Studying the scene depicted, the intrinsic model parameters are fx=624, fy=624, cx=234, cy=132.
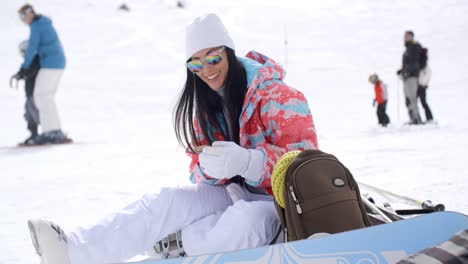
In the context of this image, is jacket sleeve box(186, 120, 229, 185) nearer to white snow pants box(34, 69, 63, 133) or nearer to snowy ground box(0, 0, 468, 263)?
snowy ground box(0, 0, 468, 263)

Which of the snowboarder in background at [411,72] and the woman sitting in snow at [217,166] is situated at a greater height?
the woman sitting in snow at [217,166]

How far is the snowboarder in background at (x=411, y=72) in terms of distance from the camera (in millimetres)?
9648

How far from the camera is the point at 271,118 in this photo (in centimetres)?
245

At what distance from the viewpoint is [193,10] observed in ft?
111

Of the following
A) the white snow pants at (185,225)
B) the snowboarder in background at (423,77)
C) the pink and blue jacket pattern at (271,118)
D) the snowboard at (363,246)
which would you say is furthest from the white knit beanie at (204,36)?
the snowboarder in background at (423,77)

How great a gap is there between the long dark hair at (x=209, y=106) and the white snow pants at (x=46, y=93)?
18.4 feet

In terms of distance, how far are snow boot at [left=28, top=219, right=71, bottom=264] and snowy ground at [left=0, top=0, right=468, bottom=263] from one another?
0.94 m

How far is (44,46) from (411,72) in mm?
5497

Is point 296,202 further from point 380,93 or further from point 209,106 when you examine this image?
point 380,93

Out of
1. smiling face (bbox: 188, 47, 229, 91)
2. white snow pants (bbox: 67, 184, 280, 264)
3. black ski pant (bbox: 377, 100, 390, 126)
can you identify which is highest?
smiling face (bbox: 188, 47, 229, 91)

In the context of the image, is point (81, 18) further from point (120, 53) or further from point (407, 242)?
point (407, 242)

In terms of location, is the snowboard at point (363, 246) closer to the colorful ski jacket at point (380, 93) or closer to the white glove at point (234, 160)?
the white glove at point (234, 160)

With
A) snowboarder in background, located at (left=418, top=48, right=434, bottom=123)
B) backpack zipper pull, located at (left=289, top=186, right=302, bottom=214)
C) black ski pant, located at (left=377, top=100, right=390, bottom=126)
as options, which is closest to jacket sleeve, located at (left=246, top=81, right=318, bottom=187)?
backpack zipper pull, located at (left=289, top=186, right=302, bottom=214)

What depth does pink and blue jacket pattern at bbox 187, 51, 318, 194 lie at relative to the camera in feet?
7.86
